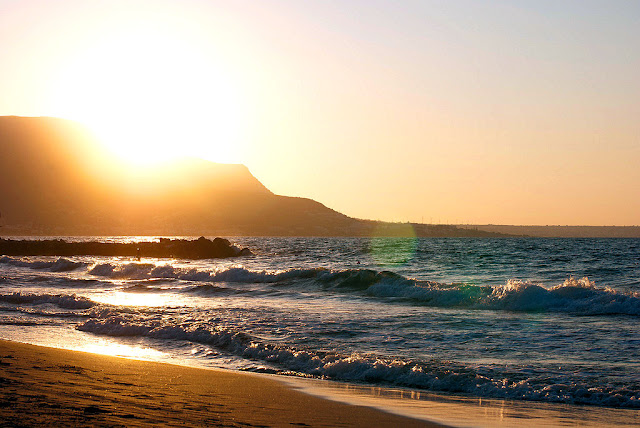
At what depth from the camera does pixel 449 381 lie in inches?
492

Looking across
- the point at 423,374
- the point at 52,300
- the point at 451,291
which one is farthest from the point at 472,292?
the point at 52,300

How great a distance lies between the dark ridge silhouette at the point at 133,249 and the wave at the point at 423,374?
77.3 m

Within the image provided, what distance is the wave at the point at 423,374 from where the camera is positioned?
448 inches

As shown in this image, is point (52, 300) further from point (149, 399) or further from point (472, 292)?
point (149, 399)

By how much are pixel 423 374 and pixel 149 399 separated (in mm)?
6052

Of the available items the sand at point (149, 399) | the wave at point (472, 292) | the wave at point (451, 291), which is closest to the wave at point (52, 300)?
the wave at point (451, 291)

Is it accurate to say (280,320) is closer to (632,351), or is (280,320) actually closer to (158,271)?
(632,351)

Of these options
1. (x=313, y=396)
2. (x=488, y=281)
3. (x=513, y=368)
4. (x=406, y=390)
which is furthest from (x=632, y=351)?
(x=488, y=281)

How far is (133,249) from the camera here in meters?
99.1

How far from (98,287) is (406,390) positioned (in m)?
31.1

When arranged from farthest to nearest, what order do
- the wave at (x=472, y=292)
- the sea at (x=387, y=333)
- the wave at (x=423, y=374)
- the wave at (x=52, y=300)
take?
the wave at (x=52, y=300) < the wave at (x=472, y=292) < the sea at (x=387, y=333) < the wave at (x=423, y=374)

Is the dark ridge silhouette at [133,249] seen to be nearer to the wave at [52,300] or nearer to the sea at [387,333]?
the sea at [387,333]

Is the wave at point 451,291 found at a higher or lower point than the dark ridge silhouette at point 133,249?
higher

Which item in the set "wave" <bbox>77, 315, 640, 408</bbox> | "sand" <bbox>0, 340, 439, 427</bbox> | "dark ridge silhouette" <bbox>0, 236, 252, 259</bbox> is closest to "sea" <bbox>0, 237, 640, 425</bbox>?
"wave" <bbox>77, 315, 640, 408</bbox>
